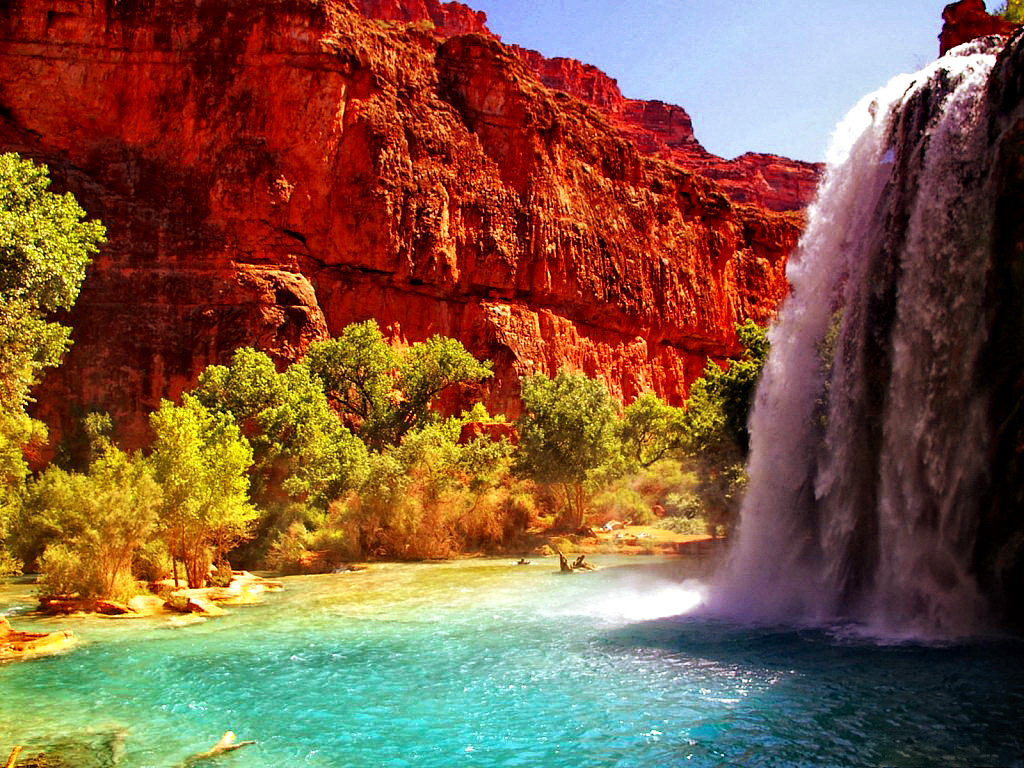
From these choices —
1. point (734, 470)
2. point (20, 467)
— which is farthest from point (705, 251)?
point (20, 467)

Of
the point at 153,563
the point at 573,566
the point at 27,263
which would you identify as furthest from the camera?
the point at 573,566

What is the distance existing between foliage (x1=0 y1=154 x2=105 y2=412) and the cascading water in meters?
12.9

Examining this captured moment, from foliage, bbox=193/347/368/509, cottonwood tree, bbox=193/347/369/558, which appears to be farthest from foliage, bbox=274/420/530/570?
foliage, bbox=193/347/368/509

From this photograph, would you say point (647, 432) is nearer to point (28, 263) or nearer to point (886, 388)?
point (886, 388)

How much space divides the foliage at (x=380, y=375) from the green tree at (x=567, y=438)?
503 centimetres

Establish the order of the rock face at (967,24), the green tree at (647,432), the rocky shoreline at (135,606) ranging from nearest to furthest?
1. the rocky shoreline at (135,606)
2. the rock face at (967,24)
3. the green tree at (647,432)

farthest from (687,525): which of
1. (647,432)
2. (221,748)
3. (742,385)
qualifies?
(221,748)

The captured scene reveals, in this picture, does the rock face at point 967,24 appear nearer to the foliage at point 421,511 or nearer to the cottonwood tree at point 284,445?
the foliage at point 421,511

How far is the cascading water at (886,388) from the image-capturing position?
12.3m

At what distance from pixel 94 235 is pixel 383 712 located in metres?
10.5

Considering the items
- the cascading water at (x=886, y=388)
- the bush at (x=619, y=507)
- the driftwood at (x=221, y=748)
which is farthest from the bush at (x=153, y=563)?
the bush at (x=619, y=507)

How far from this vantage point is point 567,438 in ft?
95.8

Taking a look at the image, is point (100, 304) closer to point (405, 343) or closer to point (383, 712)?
point (405, 343)

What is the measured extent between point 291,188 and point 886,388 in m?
32.4
